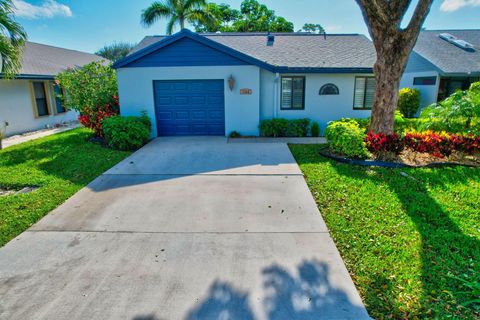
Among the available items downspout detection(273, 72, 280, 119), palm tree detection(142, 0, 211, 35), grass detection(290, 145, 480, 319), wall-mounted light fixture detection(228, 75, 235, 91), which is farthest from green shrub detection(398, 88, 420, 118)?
palm tree detection(142, 0, 211, 35)

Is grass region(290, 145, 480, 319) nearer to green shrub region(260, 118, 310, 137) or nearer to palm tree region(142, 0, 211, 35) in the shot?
green shrub region(260, 118, 310, 137)

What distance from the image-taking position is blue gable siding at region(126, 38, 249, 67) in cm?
1064

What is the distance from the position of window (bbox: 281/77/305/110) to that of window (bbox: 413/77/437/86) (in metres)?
7.51

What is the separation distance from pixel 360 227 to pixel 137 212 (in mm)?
3674

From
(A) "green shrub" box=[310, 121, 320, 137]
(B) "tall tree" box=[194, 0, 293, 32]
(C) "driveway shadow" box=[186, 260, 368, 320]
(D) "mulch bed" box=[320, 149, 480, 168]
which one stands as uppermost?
(B) "tall tree" box=[194, 0, 293, 32]

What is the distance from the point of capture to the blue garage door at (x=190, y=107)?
1117 centimetres

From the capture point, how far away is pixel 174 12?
68.5 feet

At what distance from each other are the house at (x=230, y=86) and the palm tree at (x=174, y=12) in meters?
11.3

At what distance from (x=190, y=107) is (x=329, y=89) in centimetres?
552

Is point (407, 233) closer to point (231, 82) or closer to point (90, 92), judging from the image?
point (231, 82)

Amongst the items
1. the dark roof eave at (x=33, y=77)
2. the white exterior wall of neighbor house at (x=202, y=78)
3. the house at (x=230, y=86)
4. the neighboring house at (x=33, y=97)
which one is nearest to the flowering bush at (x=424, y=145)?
the house at (x=230, y=86)

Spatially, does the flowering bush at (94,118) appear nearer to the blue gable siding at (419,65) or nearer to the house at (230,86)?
the house at (230,86)

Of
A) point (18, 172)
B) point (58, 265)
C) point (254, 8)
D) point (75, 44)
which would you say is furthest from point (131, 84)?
point (254, 8)

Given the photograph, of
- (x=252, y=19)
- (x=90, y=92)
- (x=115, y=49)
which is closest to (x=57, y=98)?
(x=90, y=92)
